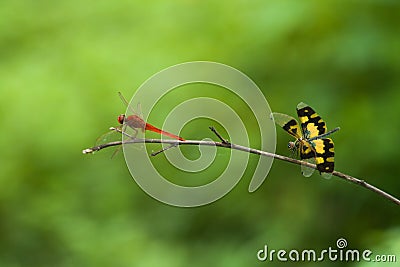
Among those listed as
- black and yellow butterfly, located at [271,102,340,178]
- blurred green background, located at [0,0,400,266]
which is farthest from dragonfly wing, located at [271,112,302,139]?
blurred green background, located at [0,0,400,266]

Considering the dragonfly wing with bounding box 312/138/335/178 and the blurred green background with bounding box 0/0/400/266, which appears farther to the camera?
the blurred green background with bounding box 0/0/400/266

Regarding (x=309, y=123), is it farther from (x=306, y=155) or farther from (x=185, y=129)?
(x=185, y=129)

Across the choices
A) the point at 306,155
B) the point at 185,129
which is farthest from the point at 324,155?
the point at 185,129

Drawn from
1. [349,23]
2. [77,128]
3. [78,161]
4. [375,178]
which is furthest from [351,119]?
[78,161]

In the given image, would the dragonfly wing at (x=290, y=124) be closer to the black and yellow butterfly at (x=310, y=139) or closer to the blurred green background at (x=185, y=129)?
the black and yellow butterfly at (x=310, y=139)

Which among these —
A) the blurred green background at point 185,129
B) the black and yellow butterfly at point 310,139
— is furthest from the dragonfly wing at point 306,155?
the blurred green background at point 185,129

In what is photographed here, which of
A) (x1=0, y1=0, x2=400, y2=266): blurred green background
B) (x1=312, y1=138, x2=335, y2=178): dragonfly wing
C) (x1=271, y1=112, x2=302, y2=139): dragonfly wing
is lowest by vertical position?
(x1=312, y1=138, x2=335, y2=178): dragonfly wing

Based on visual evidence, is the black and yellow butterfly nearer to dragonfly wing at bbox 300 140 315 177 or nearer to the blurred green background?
dragonfly wing at bbox 300 140 315 177
